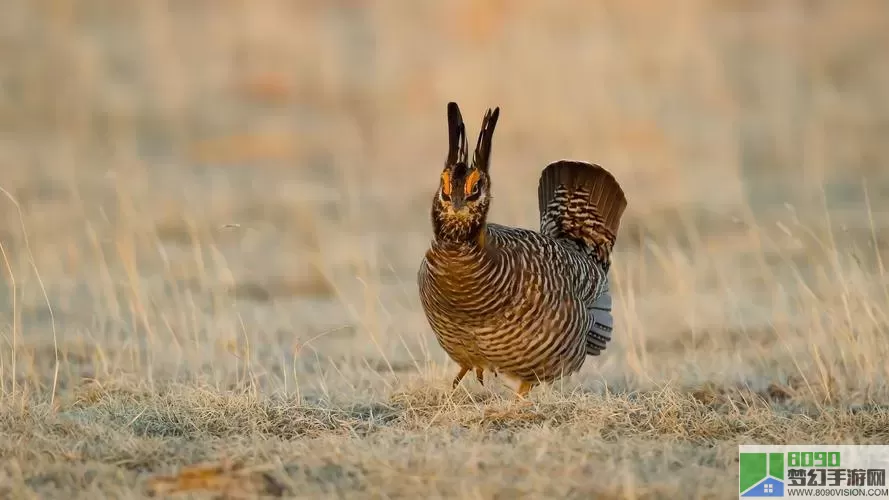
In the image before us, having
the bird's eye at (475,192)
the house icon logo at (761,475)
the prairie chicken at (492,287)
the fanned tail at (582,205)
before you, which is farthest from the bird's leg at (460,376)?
the house icon logo at (761,475)

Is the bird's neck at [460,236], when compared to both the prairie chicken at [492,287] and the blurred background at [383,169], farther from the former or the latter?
the blurred background at [383,169]

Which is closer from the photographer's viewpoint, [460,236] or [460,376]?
[460,236]

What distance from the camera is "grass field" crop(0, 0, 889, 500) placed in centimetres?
489

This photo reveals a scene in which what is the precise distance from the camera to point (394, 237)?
12.2 m

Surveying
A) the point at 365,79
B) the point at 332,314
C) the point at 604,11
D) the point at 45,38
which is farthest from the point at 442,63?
the point at 332,314

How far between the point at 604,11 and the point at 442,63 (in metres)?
2.92

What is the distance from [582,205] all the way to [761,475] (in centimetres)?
298

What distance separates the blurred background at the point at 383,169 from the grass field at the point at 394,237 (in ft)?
0.18

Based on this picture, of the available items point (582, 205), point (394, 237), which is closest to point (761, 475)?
point (582, 205)

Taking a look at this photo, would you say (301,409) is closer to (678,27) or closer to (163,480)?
(163,480)

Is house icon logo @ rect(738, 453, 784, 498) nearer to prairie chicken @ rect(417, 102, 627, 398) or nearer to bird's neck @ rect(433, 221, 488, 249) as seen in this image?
prairie chicken @ rect(417, 102, 627, 398)

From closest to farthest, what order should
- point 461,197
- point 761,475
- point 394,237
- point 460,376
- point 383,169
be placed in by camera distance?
point 761,475 < point 461,197 < point 460,376 < point 394,237 < point 383,169

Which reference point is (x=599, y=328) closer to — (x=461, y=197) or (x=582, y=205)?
(x=582, y=205)

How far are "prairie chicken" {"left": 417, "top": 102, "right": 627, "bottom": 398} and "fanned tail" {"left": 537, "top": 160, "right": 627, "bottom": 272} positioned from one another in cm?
84
